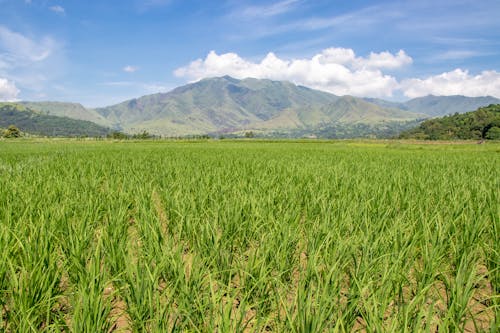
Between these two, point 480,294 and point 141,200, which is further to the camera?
point 141,200

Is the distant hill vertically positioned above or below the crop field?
above

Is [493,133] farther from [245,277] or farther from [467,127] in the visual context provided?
[245,277]

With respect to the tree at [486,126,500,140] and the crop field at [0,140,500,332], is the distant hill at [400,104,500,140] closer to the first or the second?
the tree at [486,126,500,140]

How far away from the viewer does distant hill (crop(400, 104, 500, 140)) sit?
4994 inches

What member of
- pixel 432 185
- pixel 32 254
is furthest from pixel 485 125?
pixel 32 254

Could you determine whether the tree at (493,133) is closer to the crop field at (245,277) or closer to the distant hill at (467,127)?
the distant hill at (467,127)

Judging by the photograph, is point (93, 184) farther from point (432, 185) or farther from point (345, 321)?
point (432, 185)

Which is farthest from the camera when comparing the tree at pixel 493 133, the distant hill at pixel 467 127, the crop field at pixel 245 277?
the distant hill at pixel 467 127

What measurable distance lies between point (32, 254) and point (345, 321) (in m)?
3.12

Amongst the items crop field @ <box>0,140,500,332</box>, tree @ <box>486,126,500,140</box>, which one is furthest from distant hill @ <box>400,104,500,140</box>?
crop field @ <box>0,140,500,332</box>

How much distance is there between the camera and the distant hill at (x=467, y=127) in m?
127

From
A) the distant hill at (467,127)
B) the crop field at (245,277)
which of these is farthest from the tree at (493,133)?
the crop field at (245,277)

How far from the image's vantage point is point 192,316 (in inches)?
93.0

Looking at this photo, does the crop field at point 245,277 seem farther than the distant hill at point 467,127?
No
